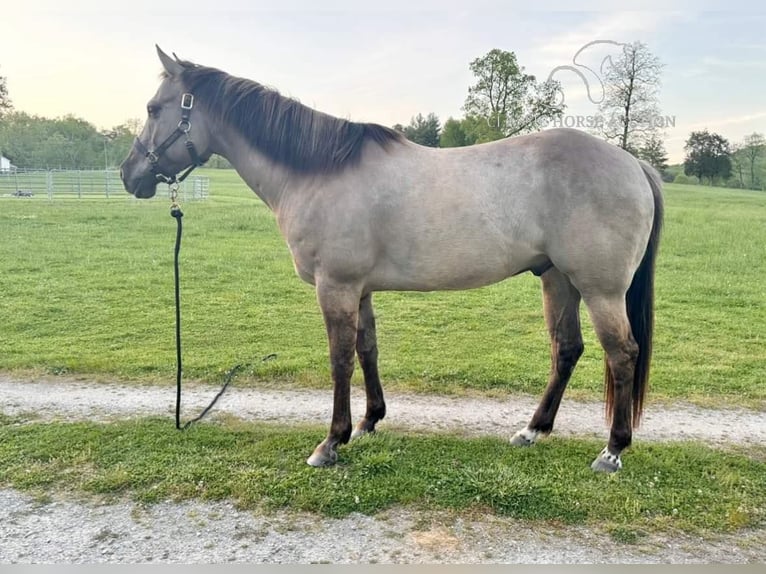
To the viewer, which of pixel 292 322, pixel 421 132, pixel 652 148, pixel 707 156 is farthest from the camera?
pixel 707 156

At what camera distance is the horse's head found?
348 centimetres

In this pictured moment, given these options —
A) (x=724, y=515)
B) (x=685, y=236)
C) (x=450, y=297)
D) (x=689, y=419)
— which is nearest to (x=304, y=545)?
(x=724, y=515)

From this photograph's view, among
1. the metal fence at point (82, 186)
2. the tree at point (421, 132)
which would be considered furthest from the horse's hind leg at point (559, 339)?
the metal fence at point (82, 186)

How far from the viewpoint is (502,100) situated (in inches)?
760

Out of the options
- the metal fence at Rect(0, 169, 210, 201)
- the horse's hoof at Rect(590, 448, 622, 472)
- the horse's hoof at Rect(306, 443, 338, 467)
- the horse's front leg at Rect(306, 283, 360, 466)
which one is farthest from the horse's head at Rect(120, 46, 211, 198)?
the metal fence at Rect(0, 169, 210, 201)

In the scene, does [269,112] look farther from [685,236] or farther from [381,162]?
[685,236]

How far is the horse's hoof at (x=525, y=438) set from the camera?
3689mm

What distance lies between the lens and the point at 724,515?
2.78m

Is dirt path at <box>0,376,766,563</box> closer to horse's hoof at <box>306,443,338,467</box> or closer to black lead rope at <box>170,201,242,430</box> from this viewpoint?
horse's hoof at <box>306,443,338,467</box>

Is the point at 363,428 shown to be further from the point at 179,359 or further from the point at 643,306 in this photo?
the point at 643,306

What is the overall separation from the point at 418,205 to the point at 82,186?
Result: 33.2 meters

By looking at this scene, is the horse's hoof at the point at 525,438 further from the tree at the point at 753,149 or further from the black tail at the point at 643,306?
the tree at the point at 753,149

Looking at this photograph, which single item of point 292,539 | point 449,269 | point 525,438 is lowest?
point 292,539

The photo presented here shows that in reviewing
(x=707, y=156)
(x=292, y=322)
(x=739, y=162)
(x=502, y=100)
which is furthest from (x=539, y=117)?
(x=739, y=162)
